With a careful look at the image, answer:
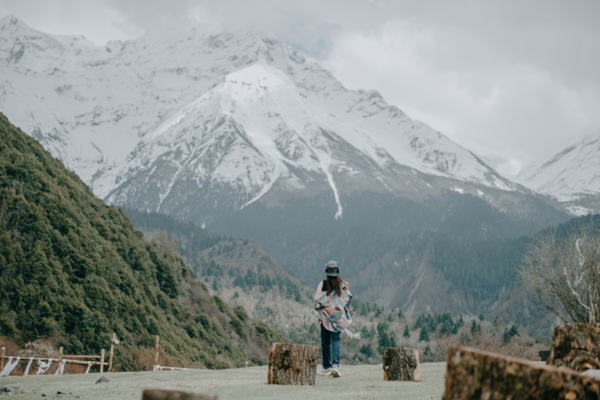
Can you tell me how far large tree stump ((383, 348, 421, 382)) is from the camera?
35.9ft

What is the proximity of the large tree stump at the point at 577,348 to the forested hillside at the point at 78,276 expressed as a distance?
25862mm

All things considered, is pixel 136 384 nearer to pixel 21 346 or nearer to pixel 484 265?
pixel 21 346

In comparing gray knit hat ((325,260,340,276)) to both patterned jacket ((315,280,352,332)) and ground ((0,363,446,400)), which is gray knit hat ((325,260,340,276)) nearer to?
patterned jacket ((315,280,352,332))

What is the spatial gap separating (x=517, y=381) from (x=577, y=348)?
7.52ft

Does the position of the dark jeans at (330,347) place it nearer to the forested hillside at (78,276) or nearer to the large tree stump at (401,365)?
the large tree stump at (401,365)

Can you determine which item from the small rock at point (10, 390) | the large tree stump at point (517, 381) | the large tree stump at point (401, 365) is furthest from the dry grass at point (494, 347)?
the large tree stump at point (517, 381)

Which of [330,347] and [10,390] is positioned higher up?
[330,347]

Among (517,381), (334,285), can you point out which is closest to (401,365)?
(334,285)

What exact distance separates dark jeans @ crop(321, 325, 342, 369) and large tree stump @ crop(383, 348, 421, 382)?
0.93 m

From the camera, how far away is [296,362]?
32.7 feet

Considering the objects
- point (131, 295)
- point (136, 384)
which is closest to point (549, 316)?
point (131, 295)

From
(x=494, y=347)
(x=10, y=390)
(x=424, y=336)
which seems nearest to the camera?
(x=10, y=390)

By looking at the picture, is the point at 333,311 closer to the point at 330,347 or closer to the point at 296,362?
the point at 330,347

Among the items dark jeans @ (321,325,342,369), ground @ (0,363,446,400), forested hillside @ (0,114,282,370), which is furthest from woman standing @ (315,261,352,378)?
forested hillside @ (0,114,282,370)
